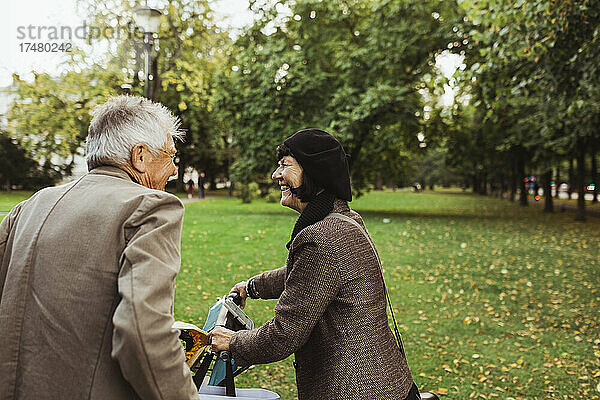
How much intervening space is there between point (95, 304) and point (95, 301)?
1 cm

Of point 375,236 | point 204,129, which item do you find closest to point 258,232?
point 375,236

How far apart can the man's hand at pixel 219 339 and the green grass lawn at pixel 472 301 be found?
280 cm

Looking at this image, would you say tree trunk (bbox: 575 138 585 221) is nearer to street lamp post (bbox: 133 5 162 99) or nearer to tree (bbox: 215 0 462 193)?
tree (bbox: 215 0 462 193)

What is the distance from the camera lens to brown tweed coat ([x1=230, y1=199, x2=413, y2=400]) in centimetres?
229

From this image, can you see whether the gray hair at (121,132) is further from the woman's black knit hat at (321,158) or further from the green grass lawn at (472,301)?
the green grass lawn at (472,301)

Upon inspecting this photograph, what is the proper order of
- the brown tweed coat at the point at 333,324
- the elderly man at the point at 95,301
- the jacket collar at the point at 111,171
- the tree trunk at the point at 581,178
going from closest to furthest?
the elderly man at the point at 95,301, the jacket collar at the point at 111,171, the brown tweed coat at the point at 333,324, the tree trunk at the point at 581,178

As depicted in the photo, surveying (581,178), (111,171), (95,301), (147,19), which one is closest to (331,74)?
(581,178)

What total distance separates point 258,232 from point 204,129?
1011 inches

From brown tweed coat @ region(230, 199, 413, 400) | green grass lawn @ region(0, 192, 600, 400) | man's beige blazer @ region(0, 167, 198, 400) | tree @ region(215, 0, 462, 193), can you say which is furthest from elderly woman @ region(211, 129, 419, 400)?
tree @ region(215, 0, 462, 193)

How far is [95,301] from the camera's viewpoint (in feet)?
5.91

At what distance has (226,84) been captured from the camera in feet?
77.7

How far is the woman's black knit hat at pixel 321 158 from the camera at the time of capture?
95.3 inches

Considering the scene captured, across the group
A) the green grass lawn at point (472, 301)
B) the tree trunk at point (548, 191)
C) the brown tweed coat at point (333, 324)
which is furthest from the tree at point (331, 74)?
the brown tweed coat at point (333, 324)

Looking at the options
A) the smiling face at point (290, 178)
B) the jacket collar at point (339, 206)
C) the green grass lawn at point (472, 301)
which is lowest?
the green grass lawn at point (472, 301)
